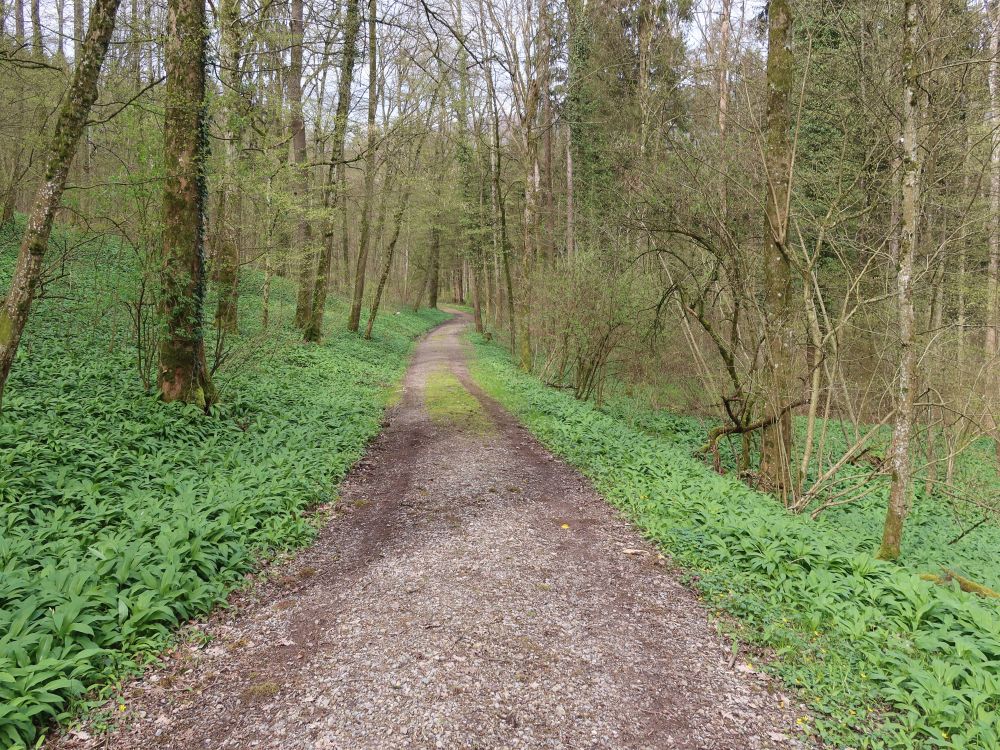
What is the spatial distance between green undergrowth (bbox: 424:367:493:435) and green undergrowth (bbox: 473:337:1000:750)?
12.7 feet

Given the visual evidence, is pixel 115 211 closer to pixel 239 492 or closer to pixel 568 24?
pixel 239 492

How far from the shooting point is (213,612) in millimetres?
3674

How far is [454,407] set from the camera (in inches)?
420

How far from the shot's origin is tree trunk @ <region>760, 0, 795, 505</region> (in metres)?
6.43

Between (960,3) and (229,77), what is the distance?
12.1 meters

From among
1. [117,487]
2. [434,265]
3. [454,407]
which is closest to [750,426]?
[454,407]

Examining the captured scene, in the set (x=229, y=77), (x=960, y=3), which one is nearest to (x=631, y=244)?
(x=960, y=3)

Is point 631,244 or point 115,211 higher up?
point 631,244

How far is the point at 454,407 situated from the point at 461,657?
7.58 meters

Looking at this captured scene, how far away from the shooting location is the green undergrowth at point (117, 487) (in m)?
2.93

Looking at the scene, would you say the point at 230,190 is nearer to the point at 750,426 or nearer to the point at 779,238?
the point at 779,238

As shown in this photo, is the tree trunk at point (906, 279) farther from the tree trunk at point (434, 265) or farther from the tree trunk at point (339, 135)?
the tree trunk at point (434, 265)

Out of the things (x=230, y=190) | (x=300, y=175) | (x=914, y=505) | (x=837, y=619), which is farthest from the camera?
(x=300, y=175)

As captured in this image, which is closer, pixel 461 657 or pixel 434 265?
pixel 461 657
